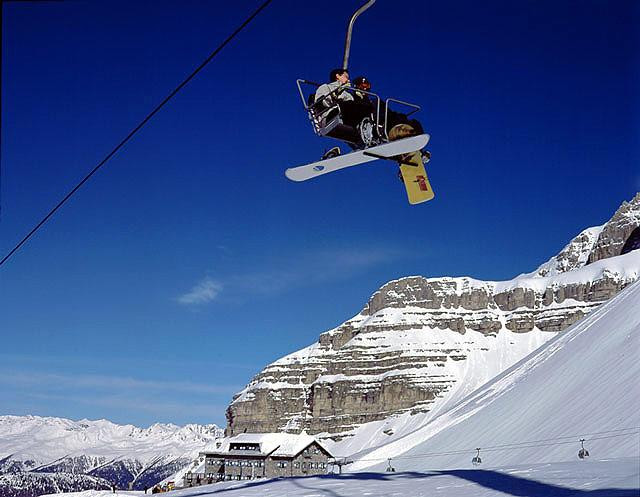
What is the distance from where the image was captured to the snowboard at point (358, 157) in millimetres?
8734

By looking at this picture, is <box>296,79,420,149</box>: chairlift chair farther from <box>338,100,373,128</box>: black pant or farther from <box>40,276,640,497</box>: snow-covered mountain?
<box>40,276,640,497</box>: snow-covered mountain

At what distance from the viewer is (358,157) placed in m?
9.03

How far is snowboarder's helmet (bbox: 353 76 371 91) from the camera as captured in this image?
889 cm

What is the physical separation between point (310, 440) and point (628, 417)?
179 feet

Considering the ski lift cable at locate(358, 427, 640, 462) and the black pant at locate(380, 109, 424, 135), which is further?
the ski lift cable at locate(358, 427, 640, 462)

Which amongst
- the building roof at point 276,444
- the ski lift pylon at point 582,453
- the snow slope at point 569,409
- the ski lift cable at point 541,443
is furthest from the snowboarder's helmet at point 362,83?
the building roof at point 276,444

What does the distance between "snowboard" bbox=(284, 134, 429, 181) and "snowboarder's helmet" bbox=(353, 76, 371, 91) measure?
0.77 m

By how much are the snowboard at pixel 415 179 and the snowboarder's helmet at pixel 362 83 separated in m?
1.09

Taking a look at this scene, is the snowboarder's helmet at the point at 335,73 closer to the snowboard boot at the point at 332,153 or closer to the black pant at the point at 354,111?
the black pant at the point at 354,111

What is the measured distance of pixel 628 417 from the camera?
3359cm

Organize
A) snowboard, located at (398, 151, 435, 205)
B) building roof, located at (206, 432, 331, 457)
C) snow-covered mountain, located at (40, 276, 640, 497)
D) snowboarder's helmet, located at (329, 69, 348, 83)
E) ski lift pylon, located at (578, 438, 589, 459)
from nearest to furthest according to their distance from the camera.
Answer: snowboarder's helmet, located at (329, 69, 348, 83) < snowboard, located at (398, 151, 435, 205) < snow-covered mountain, located at (40, 276, 640, 497) < ski lift pylon, located at (578, 438, 589, 459) < building roof, located at (206, 432, 331, 457)

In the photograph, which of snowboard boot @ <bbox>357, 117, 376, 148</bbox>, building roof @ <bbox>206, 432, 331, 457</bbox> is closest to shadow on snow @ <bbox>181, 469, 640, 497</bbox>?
snowboard boot @ <bbox>357, 117, 376, 148</bbox>

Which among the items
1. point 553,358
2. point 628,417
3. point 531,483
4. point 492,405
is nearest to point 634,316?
point 553,358

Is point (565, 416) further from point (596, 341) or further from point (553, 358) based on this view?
point (553, 358)
